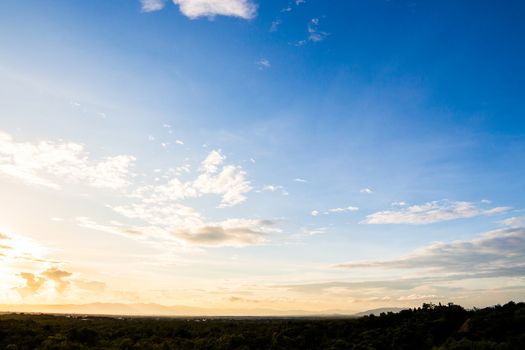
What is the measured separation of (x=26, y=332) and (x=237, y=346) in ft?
88.2

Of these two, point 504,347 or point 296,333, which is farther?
point 296,333

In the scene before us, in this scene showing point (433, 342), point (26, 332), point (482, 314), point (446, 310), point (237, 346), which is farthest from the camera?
point (26, 332)

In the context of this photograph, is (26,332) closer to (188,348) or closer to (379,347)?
(188,348)

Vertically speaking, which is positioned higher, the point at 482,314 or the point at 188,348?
the point at 482,314

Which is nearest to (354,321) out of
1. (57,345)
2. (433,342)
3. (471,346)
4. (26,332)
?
(433,342)

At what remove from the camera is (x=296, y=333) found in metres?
34.7

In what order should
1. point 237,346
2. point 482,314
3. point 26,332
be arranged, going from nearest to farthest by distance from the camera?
point 482,314
point 237,346
point 26,332

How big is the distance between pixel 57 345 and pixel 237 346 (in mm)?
16395

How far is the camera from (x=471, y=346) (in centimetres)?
2184

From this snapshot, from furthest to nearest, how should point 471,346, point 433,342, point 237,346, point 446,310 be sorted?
point 237,346
point 446,310
point 433,342
point 471,346

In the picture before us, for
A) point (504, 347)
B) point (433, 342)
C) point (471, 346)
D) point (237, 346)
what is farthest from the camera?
point (237, 346)

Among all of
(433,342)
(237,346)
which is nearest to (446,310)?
(433,342)

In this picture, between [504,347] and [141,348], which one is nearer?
[504,347]

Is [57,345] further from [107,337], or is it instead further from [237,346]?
[237,346]
